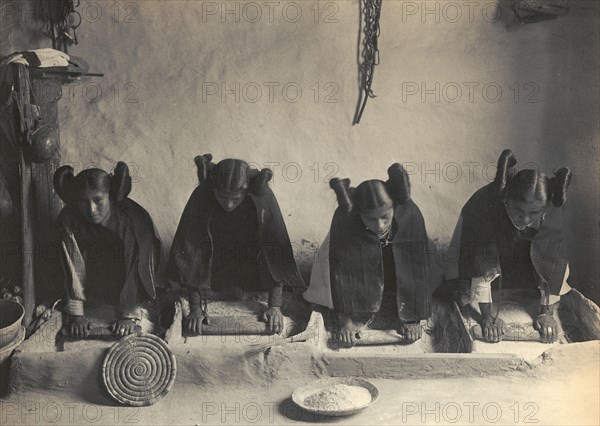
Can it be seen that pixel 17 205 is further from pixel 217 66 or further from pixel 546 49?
pixel 546 49

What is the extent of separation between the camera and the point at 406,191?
5.12 metres

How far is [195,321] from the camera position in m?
5.25

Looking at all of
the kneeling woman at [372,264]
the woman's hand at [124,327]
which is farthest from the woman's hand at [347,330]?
the woman's hand at [124,327]

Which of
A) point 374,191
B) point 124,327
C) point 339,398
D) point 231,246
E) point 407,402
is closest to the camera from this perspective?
point 339,398

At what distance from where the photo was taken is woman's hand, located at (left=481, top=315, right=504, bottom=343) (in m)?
5.20

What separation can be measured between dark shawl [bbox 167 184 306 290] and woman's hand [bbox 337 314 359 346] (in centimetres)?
34

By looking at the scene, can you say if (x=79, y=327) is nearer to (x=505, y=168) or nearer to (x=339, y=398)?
(x=339, y=398)

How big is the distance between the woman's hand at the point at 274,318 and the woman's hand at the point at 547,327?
1504mm

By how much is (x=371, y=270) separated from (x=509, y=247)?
844 mm

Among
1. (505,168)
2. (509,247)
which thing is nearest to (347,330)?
(509,247)

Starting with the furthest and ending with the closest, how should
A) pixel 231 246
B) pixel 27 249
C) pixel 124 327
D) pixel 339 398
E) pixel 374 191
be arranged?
pixel 231 246, pixel 27 249, pixel 124 327, pixel 374 191, pixel 339 398

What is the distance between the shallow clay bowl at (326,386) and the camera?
15.8ft

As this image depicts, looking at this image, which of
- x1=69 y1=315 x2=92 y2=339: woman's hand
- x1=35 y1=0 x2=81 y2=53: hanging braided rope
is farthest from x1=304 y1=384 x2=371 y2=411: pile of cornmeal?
x1=35 y1=0 x2=81 y2=53: hanging braided rope

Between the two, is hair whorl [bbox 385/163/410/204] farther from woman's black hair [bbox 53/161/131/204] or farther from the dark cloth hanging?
woman's black hair [bbox 53/161/131/204]
